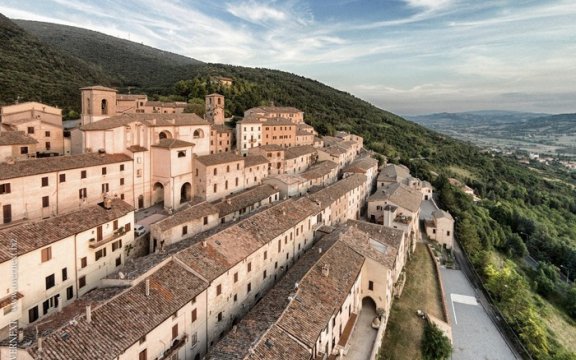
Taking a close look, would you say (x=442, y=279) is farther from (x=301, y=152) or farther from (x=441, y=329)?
(x=301, y=152)

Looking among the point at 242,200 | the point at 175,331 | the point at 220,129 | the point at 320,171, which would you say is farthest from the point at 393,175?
the point at 175,331

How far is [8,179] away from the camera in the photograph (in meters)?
25.2

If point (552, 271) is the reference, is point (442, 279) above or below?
above

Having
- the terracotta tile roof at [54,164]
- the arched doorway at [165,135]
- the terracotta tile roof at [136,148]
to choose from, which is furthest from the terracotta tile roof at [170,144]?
the terracotta tile roof at [54,164]

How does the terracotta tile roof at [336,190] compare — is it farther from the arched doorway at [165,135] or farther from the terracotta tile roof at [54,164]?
the terracotta tile roof at [54,164]

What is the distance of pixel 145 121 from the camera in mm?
39625

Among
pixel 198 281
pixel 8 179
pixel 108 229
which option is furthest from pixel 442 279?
pixel 8 179

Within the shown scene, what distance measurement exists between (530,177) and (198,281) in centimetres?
14394

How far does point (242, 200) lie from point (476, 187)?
3326 inches

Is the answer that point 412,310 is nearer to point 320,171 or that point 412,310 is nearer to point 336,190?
point 336,190

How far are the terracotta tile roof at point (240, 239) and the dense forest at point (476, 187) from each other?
24363mm

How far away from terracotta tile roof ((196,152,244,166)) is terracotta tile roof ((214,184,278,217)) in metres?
5.17

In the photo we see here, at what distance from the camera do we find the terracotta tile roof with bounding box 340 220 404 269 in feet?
99.6

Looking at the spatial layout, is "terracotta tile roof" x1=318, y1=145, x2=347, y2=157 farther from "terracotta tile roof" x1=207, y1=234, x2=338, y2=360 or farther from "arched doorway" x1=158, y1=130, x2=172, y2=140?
"terracotta tile roof" x1=207, y1=234, x2=338, y2=360
